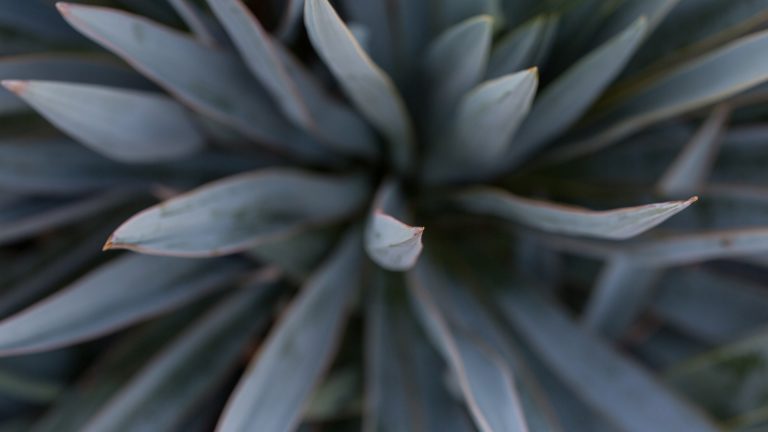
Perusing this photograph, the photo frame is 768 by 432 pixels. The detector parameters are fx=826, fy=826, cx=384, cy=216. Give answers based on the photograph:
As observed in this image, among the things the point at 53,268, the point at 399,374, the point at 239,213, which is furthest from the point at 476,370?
the point at 53,268

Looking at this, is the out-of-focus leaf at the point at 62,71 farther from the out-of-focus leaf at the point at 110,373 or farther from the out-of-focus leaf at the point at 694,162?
the out-of-focus leaf at the point at 694,162

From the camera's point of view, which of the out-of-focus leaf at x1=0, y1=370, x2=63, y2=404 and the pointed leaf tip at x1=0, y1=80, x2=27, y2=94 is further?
the out-of-focus leaf at x1=0, y1=370, x2=63, y2=404

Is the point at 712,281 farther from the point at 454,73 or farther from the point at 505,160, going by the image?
the point at 454,73

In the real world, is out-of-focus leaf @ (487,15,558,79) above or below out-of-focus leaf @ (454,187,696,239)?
above

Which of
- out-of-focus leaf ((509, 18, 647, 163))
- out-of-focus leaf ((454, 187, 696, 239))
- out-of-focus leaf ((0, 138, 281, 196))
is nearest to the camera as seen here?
out-of-focus leaf ((454, 187, 696, 239))

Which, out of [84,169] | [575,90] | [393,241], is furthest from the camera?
[84,169]

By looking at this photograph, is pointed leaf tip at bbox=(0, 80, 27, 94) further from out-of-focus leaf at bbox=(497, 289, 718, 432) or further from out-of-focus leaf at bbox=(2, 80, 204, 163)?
out-of-focus leaf at bbox=(497, 289, 718, 432)

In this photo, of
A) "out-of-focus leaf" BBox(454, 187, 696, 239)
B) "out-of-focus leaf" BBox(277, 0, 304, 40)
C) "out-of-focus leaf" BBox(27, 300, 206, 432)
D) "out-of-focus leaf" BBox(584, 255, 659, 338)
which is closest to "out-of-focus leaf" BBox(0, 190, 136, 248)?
"out-of-focus leaf" BBox(27, 300, 206, 432)

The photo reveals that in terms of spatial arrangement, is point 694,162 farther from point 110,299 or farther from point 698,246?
point 110,299
